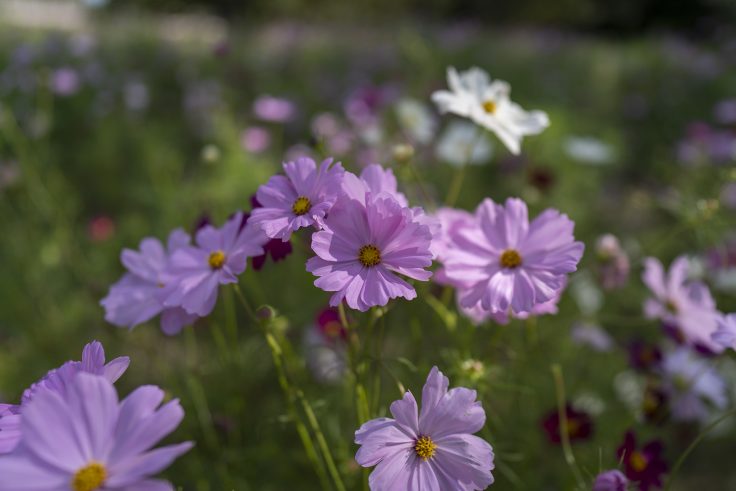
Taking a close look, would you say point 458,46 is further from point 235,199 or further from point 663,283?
point 663,283

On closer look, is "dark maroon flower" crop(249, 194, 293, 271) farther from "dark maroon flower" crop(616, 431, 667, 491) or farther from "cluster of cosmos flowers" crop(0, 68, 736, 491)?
"dark maroon flower" crop(616, 431, 667, 491)

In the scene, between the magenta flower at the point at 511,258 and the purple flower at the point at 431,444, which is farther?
the magenta flower at the point at 511,258

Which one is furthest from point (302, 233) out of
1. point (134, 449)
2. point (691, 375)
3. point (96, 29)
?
point (96, 29)

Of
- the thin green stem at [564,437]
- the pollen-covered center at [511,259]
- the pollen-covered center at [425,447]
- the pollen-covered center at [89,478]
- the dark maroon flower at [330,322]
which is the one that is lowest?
the thin green stem at [564,437]

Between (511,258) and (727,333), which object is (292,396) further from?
(727,333)

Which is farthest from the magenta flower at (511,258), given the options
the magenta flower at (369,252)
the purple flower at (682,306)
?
the purple flower at (682,306)

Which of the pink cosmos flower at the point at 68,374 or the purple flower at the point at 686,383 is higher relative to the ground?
the pink cosmos flower at the point at 68,374

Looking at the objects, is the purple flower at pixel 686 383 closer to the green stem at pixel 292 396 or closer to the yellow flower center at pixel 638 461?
the yellow flower center at pixel 638 461

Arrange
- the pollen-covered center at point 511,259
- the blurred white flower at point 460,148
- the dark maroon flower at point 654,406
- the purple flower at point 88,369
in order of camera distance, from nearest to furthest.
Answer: the purple flower at point 88,369 → the pollen-covered center at point 511,259 → the dark maroon flower at point 654,406 → the blurred white flower at point 460,148

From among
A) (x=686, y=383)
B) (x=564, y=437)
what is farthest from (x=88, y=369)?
(x=686, y=383)
